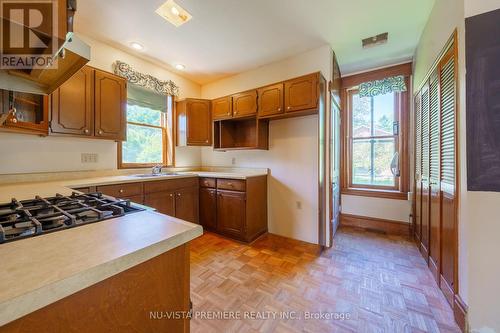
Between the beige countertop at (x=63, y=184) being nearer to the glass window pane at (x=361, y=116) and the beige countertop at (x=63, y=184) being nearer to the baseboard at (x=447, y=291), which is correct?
the glass window pane at (x=361, y=116)

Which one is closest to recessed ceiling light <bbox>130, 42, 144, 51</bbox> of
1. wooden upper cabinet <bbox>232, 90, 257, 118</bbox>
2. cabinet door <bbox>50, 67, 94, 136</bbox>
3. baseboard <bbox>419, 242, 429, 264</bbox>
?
cabinet door <bbox>50, 67, 94, 136</bbox>

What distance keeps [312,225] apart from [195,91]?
313 centimetres

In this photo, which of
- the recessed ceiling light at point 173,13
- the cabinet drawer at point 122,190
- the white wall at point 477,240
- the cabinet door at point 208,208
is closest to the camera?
the white wall at point 477,240

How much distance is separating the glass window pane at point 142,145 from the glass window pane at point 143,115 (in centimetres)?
10

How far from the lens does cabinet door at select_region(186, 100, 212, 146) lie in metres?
3.33

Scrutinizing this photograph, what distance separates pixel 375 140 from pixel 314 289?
266 centimetres

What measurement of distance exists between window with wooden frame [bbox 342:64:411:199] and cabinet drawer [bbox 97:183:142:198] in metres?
3.27

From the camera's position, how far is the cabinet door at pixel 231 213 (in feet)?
9.05

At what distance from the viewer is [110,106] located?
2.42m

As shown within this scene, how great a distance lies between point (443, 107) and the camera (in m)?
1.75

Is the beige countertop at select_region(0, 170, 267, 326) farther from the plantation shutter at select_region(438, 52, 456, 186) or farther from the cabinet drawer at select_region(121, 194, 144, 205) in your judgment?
the plantation shutter at select_region(438, 52, 456, 186)

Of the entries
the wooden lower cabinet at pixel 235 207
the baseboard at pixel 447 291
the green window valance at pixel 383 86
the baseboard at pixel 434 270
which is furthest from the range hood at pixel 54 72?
the green window valance at pixel 383 86

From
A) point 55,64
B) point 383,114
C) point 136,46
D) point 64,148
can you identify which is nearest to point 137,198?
point 64,148

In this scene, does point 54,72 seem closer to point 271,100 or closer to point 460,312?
point 271,100
